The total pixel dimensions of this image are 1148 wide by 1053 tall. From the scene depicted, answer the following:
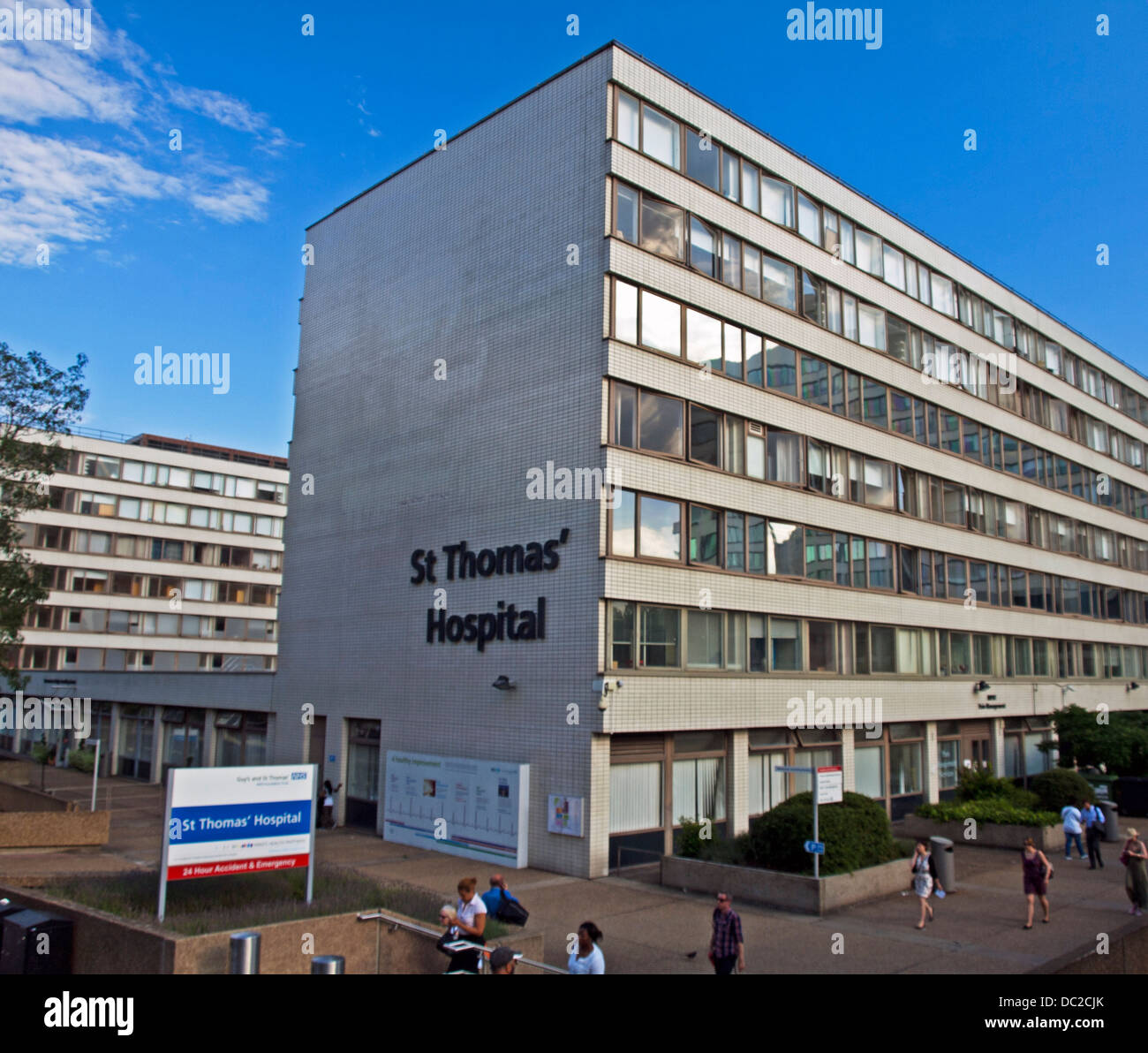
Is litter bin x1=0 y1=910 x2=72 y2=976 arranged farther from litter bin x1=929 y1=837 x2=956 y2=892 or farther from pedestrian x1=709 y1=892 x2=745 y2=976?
litter bin x1=929 y1=837 x2=956 y2=892

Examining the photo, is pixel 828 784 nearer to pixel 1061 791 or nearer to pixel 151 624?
pixel 1061 791

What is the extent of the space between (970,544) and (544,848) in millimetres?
22203

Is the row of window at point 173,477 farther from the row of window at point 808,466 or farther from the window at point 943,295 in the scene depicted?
the row of window at point 808,466

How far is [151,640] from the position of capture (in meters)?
68.0

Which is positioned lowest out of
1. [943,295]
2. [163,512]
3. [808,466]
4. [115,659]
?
[115,659]

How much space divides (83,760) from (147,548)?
28908 mm

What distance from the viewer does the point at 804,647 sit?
88.5ft

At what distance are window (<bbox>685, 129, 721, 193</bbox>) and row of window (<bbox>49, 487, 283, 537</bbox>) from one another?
5298 centimetres

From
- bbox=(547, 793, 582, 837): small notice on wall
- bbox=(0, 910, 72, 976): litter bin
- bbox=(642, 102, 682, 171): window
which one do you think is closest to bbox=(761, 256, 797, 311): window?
bbox=(642, 102, 682, 171): window

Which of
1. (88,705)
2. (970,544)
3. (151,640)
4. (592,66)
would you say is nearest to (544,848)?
(592,66)

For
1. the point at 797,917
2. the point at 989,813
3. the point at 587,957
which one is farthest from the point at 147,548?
the point at 587,957

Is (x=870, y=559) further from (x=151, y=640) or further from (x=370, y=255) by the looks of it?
(x=151, y=640)

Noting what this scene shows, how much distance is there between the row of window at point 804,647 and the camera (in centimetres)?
2228

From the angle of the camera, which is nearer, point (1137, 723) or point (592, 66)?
point (592, 66)
